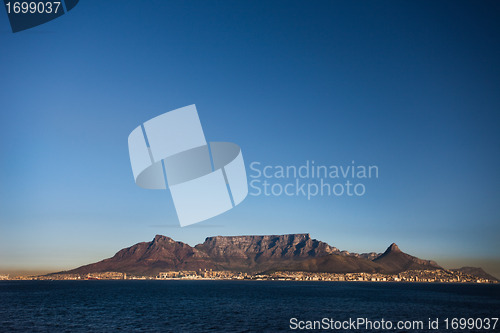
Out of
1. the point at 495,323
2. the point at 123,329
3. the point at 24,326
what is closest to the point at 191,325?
the point at 123,329

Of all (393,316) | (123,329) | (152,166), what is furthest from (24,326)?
(393,316)

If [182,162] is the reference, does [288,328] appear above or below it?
below

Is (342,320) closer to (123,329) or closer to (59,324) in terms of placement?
(123,329)

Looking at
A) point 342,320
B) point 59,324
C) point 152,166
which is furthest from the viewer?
point 342,320

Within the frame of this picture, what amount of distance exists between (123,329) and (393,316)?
160 feet

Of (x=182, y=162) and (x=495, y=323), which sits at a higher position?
(x=182, y=162)

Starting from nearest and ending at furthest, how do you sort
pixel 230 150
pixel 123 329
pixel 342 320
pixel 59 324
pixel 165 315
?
1. pixel 230 150
2. pixel 123 329
3. pixel 59 324
4. pixel 342 320
5. pixel 165 315

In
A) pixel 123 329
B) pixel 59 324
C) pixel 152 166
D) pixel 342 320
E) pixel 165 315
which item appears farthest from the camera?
pixel 165 315

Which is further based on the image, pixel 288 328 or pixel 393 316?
pixel 393 316

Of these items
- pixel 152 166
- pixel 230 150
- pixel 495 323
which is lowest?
pixel 495 323

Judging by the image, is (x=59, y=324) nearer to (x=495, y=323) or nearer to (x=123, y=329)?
(x=123, y=329)

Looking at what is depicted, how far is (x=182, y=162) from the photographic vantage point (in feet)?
134

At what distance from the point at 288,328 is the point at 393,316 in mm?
28357

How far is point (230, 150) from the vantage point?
45031mm
